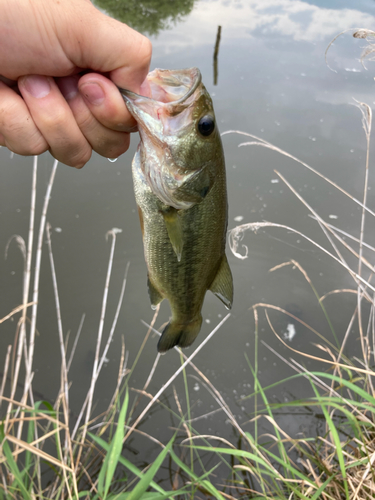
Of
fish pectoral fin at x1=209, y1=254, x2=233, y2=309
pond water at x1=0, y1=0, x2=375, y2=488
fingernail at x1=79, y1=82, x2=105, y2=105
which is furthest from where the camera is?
pond water at x1=0, y1=0, x2=375, y2=488

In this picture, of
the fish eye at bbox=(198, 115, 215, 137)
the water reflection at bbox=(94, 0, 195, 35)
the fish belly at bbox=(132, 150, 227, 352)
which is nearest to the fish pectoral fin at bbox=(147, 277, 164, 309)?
the fish belly at bbox=(132, 150, 227, 352)

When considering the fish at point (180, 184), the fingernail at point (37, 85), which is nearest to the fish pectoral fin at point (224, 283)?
the fish at point (180, 184)

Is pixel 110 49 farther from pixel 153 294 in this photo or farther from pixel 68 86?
pixel 153 294

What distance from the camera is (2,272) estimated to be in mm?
4332

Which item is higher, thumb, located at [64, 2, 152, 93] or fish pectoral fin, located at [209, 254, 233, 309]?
thumb, located at [64, 2, 152, 93]

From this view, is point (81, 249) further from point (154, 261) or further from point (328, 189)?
point (328, 189)

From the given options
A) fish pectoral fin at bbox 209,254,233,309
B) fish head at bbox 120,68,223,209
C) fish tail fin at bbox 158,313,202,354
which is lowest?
fish tail fin at bbox 158,313,202,354

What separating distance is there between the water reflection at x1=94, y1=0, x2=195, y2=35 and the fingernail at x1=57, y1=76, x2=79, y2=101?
11.5 m

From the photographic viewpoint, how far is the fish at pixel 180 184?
1.33 meters

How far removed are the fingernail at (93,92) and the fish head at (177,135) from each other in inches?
3.0

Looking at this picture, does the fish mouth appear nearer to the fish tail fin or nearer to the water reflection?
the fish tail fin

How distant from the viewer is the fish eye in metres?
1.35

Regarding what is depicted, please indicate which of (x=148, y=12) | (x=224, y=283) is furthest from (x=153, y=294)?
(x=148, y=12)

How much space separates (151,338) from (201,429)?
1021 millimetres
